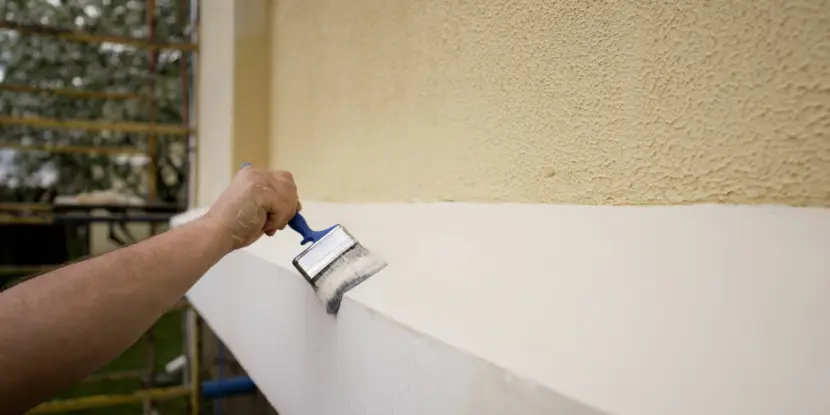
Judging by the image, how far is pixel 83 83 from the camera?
110 inches

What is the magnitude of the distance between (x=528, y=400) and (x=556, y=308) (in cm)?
8

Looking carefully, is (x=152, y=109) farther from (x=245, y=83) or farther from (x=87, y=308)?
(x=87, y=308)

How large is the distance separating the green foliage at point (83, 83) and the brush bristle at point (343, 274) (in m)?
2.24

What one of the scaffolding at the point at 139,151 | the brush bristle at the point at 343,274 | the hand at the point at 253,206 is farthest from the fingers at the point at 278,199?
the scaffolding at the point at 139,151

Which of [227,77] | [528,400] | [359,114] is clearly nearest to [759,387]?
[528,400]

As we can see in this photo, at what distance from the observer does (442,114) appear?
0.64m

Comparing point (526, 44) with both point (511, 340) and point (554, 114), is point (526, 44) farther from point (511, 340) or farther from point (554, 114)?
point (511, 340)

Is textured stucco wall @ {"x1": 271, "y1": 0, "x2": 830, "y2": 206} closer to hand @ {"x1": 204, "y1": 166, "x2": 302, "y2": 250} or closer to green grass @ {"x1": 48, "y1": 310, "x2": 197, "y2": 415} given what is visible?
hand @ {"x1": 204, "y1": 166, "x2": 302, "y2": 250}

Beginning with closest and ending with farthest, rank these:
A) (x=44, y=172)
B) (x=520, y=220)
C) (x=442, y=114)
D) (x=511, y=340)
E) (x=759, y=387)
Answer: (x=759, y=387) < (x=511, y=340) < (x=520, y=220) < (x=442, y=114) < (x=44, y=172)

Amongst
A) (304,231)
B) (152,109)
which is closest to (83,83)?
(152,109)

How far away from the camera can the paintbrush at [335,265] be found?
1.89 ft

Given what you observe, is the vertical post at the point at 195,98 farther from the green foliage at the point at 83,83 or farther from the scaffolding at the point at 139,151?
the green foliage at the point at 83,83

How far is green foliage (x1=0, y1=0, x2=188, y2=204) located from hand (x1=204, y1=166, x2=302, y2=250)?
6.89 feet

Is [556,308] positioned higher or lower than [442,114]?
lower
